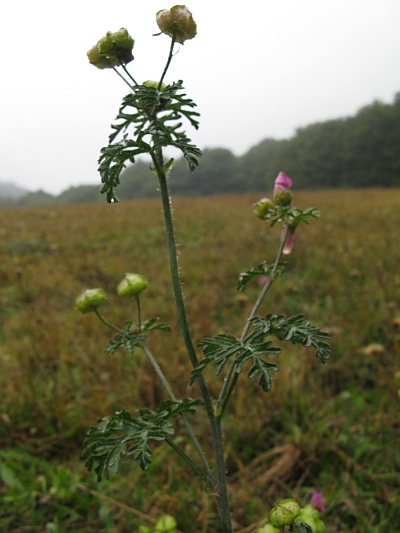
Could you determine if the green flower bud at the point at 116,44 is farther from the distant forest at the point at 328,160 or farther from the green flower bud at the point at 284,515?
the distant forest at the point at 328,160

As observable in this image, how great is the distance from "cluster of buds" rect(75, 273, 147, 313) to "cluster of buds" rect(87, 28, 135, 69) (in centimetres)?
41

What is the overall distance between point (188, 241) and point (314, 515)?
5324 millimetres

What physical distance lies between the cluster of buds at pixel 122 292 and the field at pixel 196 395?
102 centimetres

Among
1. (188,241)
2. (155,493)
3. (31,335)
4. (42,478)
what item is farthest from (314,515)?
(188,241)

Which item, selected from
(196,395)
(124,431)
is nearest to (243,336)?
(124,431)

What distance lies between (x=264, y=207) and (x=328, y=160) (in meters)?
31.6

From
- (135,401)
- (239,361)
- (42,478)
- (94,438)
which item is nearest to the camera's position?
(239,361)

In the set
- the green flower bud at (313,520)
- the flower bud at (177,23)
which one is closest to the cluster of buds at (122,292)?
the flower bud at (177,23)

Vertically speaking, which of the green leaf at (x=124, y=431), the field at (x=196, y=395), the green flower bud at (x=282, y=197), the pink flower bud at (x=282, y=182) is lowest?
the field at (x=196, y=395)

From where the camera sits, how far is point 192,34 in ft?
2.16

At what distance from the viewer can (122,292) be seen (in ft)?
2.85

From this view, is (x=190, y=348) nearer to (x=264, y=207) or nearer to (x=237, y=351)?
(x=237, y=351)

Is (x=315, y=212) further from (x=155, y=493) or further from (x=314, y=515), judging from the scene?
(x=155, y=493)

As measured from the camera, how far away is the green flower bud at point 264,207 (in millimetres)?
896
